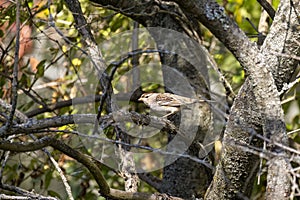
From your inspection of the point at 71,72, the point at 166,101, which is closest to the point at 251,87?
the point at 166,101

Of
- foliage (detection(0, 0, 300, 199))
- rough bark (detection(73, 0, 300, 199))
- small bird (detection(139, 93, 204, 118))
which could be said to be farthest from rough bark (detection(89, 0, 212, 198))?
rough bark (detection(73, 0, 300, 199))

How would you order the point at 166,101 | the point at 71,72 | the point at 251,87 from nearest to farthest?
the point at 251,87 → the point at 166,101 → the point at 71,72

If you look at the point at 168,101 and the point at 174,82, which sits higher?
the point at 174,82

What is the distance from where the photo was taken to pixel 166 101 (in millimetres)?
2947

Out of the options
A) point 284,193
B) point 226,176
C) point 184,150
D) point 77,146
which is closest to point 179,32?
point 184,150

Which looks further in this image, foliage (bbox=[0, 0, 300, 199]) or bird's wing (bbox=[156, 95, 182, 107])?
foliage (bbox=[0, 0, 300, 199])

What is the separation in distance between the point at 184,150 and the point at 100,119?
0.83m

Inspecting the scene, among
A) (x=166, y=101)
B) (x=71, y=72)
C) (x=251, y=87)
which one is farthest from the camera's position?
(x=71, y=72)

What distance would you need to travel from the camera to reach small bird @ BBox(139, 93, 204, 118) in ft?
9.43

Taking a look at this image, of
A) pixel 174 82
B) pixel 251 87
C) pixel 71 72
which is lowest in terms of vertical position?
pixel 251 87

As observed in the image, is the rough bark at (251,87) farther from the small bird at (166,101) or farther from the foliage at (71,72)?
the foliage at (71,72)

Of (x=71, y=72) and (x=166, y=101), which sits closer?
(x=166, y=101)

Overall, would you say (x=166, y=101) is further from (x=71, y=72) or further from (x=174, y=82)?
(x=71, y=72)

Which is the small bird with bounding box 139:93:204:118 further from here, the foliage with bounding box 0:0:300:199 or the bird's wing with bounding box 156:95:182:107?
the foliage with bounding box 0:0:300:199
